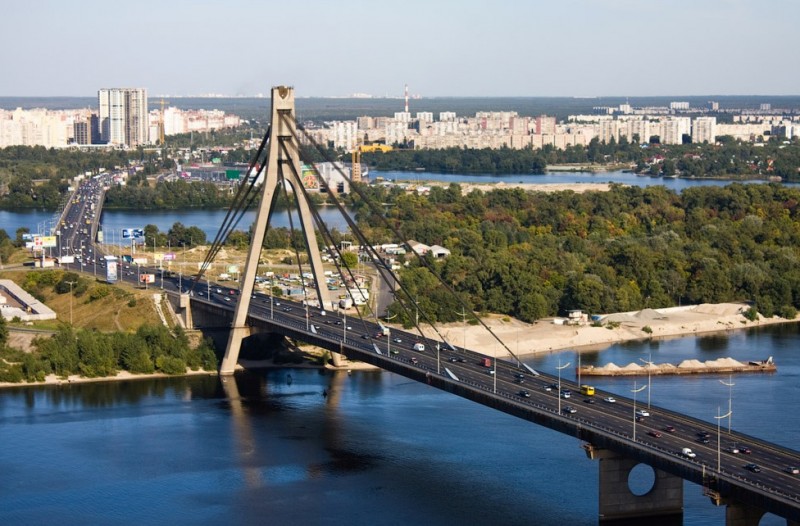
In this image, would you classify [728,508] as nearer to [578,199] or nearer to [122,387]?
[122,387]

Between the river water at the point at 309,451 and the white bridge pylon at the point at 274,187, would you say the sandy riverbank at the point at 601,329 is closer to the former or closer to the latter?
the river water at the point at 309,451

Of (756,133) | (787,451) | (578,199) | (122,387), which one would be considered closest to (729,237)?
(578,199)

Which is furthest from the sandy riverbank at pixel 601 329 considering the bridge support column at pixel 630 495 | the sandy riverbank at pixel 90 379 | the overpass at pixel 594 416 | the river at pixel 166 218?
the river at pixel 166 218

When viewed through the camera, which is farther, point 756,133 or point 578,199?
point 756,133

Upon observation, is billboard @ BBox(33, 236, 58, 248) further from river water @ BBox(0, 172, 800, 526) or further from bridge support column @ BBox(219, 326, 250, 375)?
river water @ BBox(0, 172, 800, 526)

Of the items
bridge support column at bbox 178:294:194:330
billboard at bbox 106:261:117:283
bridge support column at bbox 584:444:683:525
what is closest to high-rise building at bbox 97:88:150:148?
billboard at bbox 106:261:117:283

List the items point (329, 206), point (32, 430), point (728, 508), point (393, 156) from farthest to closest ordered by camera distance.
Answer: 1. point (393, 156)
2. point (329, 206)
3. point (32, 430)
4. point (728, 508)

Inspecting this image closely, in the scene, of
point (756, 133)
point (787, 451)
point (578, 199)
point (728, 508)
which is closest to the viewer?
point (728, 508)
